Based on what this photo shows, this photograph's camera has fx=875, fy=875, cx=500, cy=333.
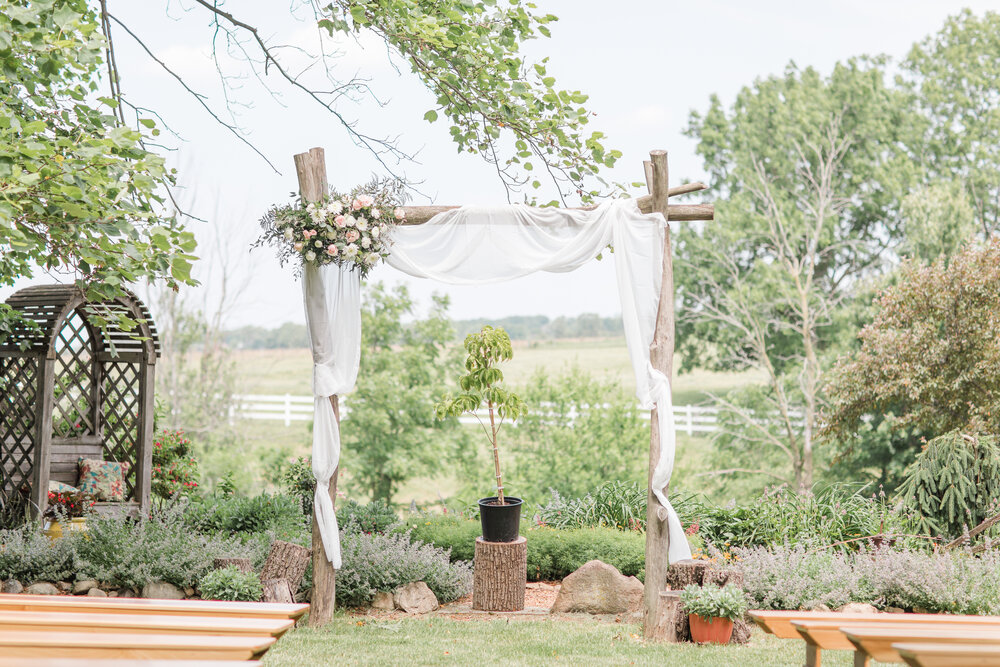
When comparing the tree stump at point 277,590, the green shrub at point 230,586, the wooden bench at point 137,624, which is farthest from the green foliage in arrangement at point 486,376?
the wooden bench at point 137,624

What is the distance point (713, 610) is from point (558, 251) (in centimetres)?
234


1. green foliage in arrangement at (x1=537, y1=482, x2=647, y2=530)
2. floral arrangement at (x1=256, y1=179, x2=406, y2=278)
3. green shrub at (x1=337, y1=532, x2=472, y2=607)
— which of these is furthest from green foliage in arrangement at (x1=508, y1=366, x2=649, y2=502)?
floral arrangement at (x1=256, y1=179, x2=406, y2=278)

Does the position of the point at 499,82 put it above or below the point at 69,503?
above

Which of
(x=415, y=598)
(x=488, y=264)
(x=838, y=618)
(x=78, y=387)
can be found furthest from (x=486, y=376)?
(x=78, y=387)

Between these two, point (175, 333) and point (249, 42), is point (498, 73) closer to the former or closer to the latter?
point (249, 42)

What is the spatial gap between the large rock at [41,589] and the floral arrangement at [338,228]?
267cm

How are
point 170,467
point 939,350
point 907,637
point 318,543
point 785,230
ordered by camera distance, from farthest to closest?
point 785,230 → point 939,350 → point 170,467 → point 318,543 → point 907,637

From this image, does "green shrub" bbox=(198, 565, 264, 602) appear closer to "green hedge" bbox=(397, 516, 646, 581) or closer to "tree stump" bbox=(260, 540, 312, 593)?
"tree stump" bbox=(260, 540, 312, 593)

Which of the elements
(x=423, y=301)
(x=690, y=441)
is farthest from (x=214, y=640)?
(x=690, y=441)

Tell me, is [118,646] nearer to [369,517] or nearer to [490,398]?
[490,398]

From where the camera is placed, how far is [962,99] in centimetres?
1565

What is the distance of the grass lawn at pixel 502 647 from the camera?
4.68m

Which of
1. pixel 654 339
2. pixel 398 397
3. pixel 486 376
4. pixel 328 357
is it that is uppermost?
pixel 654 339

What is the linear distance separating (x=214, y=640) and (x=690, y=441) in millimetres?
18042
